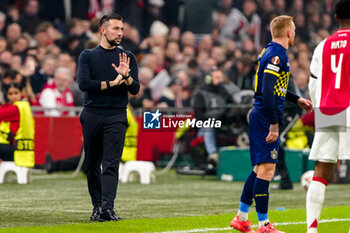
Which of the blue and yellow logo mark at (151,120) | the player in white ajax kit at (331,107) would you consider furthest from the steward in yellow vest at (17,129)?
the player in white ajax kit at (331,107)

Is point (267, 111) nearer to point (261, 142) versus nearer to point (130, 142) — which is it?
point (261, 142)

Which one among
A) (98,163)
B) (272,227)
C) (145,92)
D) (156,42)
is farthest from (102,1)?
(272,227)

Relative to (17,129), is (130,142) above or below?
below

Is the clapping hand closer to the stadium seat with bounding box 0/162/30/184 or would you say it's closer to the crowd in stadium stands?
the stadium seat with bounding box 0/162/30/184

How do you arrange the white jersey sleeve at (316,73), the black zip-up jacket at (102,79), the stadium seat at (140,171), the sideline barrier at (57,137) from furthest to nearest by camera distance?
the sideline barrier at (57,137) → the stadium seat at (140,171) → the black zip-up jacket at (102,79) → the white jersey sleeve at (316,73)

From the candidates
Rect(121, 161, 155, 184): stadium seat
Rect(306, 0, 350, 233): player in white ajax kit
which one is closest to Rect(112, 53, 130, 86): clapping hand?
Rect(306, 0, 350, 233): player in white ajax kit

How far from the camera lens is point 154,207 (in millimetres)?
10633

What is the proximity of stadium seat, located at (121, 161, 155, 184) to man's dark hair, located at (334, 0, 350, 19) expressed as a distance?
7957 mm

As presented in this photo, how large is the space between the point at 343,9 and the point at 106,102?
2762mm

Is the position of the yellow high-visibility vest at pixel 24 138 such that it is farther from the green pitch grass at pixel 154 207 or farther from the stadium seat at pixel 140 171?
the stadium seat at pixel 140 171

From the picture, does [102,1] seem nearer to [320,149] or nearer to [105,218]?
[105,218]

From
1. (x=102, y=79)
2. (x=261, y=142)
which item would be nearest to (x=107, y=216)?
(x=102, y=79)

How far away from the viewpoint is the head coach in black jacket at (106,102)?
28.3 feet

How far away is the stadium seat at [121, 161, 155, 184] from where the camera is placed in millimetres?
14648
